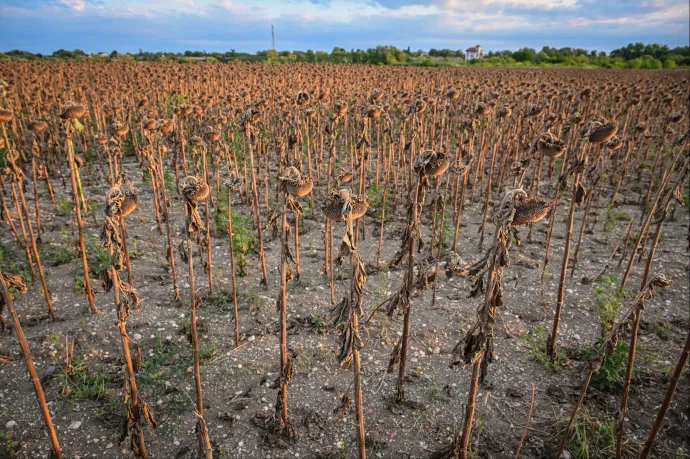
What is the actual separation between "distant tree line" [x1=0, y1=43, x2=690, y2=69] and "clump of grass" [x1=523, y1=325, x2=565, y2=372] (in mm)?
42397

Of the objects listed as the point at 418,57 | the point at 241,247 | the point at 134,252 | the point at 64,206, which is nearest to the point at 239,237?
the point at 241,247

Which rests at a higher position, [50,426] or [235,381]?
[50,426]

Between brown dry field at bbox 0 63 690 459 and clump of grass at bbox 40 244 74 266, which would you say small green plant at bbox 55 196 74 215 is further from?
clump of grass at bbox 40 244 74 266

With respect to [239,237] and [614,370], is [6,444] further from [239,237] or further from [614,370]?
[614,370]

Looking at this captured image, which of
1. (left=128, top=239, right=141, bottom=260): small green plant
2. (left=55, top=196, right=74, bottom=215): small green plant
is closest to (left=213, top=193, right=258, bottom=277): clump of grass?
(left=128, top=239, right=141, bottom=260): small green plant

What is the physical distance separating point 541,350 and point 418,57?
211ft

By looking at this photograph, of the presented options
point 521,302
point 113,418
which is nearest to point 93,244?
point 113,418

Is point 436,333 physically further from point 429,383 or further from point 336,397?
point 336,397

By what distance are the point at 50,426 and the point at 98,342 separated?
2.35 m

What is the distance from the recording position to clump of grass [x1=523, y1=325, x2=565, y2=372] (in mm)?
4973

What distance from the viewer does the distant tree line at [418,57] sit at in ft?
145

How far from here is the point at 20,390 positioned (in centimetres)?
432

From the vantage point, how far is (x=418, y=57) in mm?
62156

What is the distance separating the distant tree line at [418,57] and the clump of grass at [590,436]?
43890 millimetres
